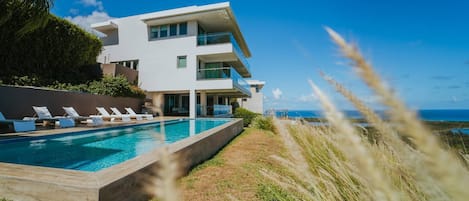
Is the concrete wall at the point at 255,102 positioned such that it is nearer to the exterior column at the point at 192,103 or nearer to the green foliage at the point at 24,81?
the exterior column at the point at 192,103

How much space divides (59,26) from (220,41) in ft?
36.5

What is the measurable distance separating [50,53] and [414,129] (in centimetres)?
2069

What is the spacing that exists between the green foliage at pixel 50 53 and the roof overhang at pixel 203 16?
5153 mm

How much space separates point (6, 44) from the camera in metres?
14.0

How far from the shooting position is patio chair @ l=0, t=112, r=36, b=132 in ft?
28.8

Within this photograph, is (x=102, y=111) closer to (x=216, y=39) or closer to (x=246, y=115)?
(x=246, y=115)

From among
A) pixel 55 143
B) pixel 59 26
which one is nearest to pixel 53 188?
pixel 55 143

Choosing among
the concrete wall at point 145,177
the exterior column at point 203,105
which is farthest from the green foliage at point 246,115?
the concrete wall at point 145,177

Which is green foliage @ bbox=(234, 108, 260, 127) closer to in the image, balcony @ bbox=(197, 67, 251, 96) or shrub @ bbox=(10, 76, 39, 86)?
balcony @ bbox=(197, 67, 251, 96)

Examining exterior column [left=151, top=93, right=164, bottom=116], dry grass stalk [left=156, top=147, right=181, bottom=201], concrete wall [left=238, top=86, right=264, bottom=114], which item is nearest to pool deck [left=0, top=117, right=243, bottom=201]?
exterior column [left=151, top=93, right=164, bottom=116]

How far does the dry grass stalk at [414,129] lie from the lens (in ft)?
1.20

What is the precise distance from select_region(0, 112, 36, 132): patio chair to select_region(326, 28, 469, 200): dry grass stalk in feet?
37.2

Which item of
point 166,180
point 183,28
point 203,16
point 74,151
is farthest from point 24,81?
point 166,180

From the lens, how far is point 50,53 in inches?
661
